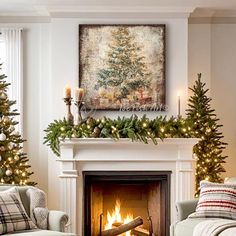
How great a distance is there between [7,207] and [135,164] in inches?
77.2

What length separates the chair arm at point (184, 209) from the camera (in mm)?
5676

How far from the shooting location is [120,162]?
6.77 m

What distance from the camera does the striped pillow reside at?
18.0ft

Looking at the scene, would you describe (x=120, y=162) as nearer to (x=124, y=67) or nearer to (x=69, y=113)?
(x=69, y=113)

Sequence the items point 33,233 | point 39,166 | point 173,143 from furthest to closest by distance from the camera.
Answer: point 39,166 → point 173,143 → point 33,233

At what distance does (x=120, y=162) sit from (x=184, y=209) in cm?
127

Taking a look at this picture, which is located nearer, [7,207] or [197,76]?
[7,207]

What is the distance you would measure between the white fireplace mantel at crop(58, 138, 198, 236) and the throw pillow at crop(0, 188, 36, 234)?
4.46 ft

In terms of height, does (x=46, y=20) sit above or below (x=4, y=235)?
above

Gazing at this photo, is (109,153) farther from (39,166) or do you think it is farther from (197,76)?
(197,76)

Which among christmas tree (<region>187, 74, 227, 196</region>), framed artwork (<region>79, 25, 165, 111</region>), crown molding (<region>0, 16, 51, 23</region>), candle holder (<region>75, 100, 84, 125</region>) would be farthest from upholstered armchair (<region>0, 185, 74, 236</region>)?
crown molding (<region>0, 16, 51, 23</region>)

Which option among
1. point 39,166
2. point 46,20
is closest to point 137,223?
point 39,166

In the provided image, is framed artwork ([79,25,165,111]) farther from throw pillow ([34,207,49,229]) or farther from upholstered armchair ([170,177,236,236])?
throw pillow ([34,207,49,229])

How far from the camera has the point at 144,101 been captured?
6969mm
